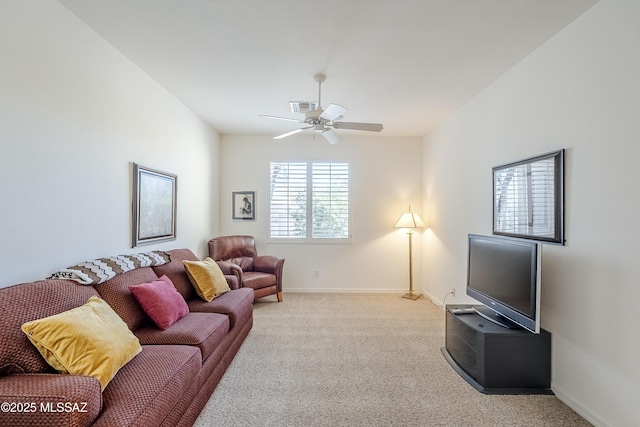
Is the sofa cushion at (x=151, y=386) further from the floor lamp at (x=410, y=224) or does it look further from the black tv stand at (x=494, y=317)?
the floor lamp at (x=410, y=224)

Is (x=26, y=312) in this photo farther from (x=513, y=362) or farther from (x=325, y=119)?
(x=513, y=362)

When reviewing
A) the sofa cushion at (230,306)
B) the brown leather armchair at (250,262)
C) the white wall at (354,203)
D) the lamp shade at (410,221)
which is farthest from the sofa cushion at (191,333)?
the lamp shade at (410,221)

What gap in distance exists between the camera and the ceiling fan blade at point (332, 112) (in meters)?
2.70

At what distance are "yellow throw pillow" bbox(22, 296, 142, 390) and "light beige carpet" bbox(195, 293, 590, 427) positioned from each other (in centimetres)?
78

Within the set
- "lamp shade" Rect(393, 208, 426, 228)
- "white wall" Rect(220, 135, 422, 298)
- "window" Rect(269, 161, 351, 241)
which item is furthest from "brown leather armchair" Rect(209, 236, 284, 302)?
"lamp shade" Rect(393, 208, 426, 228)

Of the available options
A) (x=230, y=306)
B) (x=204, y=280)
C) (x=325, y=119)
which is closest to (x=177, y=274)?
(x=204, y=280)

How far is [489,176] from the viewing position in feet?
10.7

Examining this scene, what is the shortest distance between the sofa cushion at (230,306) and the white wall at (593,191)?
264 cm

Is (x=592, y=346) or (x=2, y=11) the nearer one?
(x=2, y=11)

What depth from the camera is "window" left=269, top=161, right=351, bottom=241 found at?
17.4ft

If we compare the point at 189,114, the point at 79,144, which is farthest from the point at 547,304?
the point at 189,114

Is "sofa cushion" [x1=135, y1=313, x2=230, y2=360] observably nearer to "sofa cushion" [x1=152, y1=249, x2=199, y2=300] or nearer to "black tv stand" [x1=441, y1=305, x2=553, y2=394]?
"sofa cushion" [x1=152, y1=249, x2=199, y2=300]

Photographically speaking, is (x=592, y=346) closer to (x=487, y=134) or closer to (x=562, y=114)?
(x=562, y=114)

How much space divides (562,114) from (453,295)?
2.58 metres
